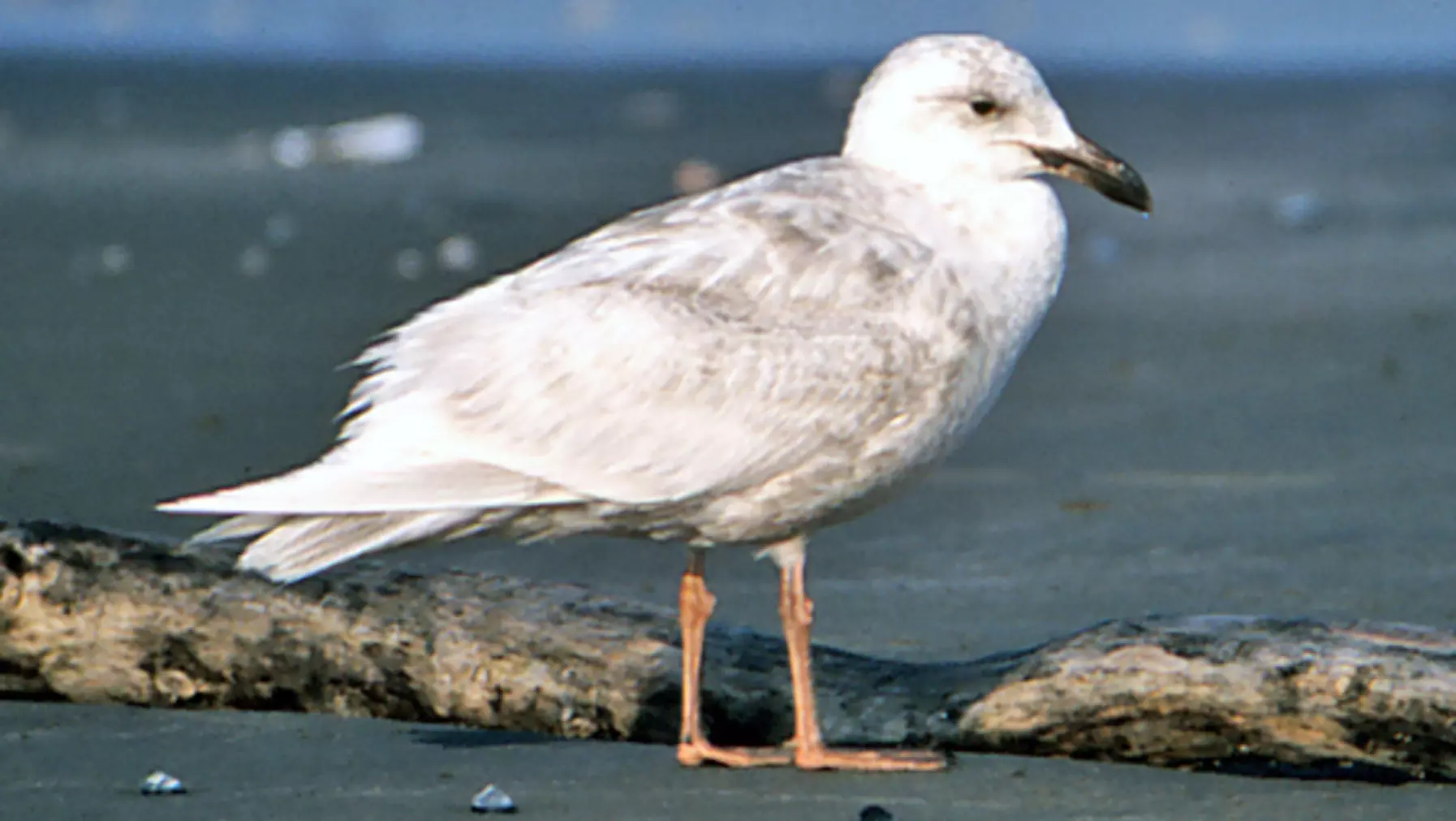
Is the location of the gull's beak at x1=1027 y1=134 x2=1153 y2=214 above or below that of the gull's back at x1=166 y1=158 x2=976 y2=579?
above

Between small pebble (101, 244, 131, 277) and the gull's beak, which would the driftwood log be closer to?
the gull's beak

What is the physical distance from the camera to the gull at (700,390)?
5949mm

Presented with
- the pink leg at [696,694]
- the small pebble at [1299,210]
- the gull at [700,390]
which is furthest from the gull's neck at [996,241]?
the small pebble at [1299,210]

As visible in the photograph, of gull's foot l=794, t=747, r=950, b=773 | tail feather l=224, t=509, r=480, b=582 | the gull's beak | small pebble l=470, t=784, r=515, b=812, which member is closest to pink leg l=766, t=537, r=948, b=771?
gull's foot l=794, t=747, r=950, b=773

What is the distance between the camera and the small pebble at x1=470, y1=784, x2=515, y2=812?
5621mm

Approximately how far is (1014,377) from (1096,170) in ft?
18.0

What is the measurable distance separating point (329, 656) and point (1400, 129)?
871 inches

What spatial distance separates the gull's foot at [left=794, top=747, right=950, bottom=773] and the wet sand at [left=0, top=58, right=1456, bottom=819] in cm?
6

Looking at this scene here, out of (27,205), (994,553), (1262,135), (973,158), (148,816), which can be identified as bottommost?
(148,816)

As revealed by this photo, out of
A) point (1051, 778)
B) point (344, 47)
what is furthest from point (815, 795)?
point (344, 47)

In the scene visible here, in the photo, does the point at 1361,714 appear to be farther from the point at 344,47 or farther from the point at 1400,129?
the point at 344,47

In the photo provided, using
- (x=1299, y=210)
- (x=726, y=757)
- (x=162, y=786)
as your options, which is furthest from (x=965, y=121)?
(x=1299, y=210)

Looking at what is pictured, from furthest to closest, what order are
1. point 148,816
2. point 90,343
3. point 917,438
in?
point 90,343
point 917,438
point 148,816

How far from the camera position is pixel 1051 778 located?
588 centimetres
